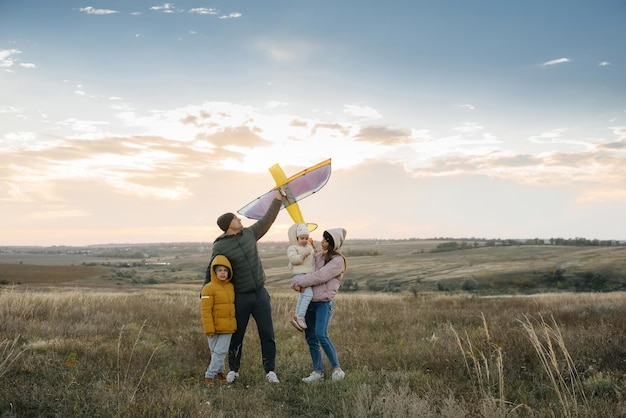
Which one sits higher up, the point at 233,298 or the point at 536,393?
the point at 233,298

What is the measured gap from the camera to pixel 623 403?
4988 mm

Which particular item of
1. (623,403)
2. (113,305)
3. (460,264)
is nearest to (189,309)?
(113,305)

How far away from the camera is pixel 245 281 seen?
6641 millimetres

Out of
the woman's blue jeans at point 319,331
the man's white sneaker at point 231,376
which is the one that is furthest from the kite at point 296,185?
the man's white sneaker at point 231,376

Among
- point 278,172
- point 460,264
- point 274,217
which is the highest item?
point 278,172

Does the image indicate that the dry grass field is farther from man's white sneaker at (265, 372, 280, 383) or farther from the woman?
the woman

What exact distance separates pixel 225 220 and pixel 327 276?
162cm

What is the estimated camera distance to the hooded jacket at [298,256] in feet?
21.8

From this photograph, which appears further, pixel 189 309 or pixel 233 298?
pixel 189 309

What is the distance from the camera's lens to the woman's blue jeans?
21.7 feet

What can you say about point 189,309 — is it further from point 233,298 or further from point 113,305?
point 233,298

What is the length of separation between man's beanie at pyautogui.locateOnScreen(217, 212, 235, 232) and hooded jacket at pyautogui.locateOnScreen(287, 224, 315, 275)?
33.0 inches

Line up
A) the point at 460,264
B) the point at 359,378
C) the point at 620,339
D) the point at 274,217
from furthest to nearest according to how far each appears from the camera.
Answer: the point at 460,264, the point at 620,339, the point at 274,217, the point at 359,378

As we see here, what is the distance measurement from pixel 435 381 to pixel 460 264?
53463 millimetres
